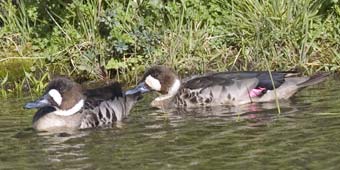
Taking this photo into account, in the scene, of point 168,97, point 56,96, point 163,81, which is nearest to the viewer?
point 56,96

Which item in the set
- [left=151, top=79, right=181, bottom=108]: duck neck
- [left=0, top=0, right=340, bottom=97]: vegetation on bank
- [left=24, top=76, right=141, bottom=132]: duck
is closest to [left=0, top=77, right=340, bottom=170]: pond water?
[left=24, top=76, right=141, bottom=132]: duck

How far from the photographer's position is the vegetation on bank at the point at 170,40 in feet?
40.1

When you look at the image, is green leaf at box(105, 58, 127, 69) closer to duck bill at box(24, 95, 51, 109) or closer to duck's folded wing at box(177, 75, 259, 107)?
duck's folded wing at box(177, 75, 259, 107)

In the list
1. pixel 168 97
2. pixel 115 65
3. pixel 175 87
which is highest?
pixel 115 65

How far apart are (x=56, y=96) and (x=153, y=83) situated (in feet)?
6.04

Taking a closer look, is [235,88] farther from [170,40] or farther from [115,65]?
[115,65]

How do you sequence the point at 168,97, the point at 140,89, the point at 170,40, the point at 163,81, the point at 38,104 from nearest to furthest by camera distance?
the point at 38,104 < the point at 140,89 < the point at 168,97 < the point at 163,81 < the point at 170,40

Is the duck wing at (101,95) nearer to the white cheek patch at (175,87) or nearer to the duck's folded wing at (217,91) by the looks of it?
the duck's folded wing at (217,91)

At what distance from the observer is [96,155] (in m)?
7.48

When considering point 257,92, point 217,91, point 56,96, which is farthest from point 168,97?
point 56,96

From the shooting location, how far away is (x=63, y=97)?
944 centimetres

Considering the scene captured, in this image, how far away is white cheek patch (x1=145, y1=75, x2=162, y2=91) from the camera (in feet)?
35.7

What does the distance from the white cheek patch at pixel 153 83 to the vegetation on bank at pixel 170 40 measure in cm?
132

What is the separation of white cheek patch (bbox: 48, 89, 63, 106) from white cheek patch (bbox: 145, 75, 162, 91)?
1.67 meters
